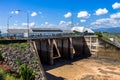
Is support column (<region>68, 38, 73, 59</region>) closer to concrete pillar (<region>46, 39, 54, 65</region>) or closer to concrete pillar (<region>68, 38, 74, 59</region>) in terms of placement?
concrete pillar (<region>68, 38, 74, 59</region>)

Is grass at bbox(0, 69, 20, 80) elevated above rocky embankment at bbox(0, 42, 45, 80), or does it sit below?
below

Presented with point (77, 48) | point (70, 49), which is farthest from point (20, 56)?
point (77, 48)

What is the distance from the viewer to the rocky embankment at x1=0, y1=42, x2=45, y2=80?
3388 cm

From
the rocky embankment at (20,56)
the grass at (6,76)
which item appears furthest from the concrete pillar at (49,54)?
the grass at (6,76)

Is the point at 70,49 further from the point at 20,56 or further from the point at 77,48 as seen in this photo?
the point at 20,56

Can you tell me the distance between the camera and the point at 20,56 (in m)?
36.7

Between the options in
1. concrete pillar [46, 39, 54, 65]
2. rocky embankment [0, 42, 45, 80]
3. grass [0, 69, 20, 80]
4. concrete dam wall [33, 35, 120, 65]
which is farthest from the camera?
concrete dam wall [33, 35, 120, 65]

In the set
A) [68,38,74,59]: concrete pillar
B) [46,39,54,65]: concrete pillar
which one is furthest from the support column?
[46,39,54,65]: concrete pillar

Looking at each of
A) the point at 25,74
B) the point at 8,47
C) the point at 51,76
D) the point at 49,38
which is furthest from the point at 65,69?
the point at 25,74

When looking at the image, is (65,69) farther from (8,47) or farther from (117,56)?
(117,56)

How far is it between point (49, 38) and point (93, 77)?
1990 cm

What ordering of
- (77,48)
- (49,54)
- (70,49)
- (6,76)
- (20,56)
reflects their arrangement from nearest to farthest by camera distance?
1. (6,76)
2. (20,56)
3. (49,54)
4. (70,49)
5. (77,48)

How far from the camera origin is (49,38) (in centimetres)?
5566

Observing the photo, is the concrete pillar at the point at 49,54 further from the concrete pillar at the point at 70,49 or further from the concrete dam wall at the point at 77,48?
the concrete pillar at the point at 70,49
